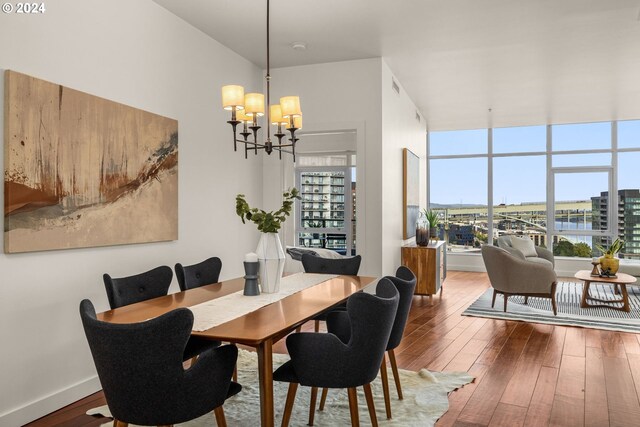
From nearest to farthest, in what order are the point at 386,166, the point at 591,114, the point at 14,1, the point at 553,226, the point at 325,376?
1. the point at 325,376
2. the point at 14,1
3. the point at 386,166
4. the point at 591,114
5. the point at 553,226

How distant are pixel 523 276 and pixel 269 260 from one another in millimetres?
3777

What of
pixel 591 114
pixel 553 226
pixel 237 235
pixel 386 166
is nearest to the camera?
pixel 237 235

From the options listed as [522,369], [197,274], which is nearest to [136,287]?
[197,274]

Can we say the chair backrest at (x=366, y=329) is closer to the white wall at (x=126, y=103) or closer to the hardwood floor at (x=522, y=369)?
the hardwood floor at (x=522, y=369)

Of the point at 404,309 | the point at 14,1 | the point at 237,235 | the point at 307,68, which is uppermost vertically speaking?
the point at 307,68

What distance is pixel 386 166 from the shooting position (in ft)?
18.1

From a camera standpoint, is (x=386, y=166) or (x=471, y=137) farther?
(x=471, y=137)

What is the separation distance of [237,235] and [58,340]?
7.44 ft

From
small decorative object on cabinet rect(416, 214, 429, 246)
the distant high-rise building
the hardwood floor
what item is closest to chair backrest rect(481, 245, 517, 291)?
the hardwood floor

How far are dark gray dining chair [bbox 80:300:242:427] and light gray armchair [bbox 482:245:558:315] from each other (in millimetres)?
4528

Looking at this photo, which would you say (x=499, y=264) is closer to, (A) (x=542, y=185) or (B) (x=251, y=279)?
(B) (x=251, y=279)

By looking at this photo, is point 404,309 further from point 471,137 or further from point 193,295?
point 471,137

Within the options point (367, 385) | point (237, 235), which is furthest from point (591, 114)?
point (367, 385)

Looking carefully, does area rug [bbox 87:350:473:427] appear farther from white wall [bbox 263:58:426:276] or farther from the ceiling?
the ceiling
